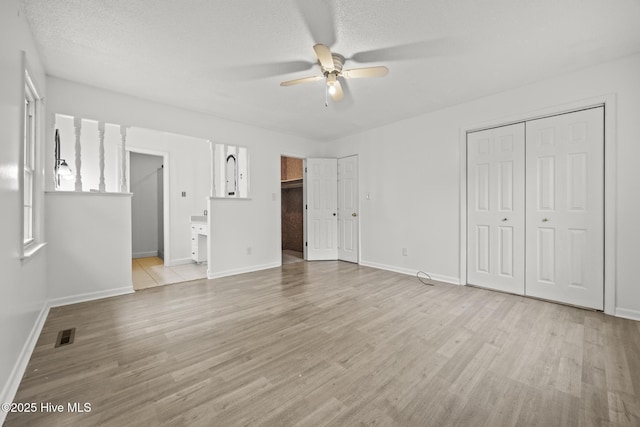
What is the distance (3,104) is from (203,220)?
3.74 m

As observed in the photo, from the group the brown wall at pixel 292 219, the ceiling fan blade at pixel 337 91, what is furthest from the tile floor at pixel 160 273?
the ceiling fan blade at pixel 337 91

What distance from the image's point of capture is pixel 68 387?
5.21 feet

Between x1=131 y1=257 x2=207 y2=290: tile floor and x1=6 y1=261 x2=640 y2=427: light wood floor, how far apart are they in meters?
0.80

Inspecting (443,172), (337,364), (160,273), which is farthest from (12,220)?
(443,172)

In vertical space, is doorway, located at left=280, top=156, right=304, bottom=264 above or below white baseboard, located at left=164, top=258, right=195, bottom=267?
above

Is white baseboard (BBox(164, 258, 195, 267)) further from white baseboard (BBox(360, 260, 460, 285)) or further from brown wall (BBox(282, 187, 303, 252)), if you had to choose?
white baseboard (BBox(360, 260, 460, 285))

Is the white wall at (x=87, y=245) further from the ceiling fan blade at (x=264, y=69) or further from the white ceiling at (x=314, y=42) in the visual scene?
the ceiling fan blade at (x=264, y=69)

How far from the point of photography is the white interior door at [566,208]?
2.72m

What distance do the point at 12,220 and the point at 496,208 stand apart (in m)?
4.59

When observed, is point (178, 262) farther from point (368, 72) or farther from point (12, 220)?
point (368, 72)

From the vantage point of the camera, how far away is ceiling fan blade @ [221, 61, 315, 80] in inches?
104

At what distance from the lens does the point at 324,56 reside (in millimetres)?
2129

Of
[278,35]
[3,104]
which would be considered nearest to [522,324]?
[278,35]

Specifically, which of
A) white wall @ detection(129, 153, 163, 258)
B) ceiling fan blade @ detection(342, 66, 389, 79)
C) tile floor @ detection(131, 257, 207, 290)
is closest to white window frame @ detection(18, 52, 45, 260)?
tile floor @ detection(131, 257, 207, 290)
